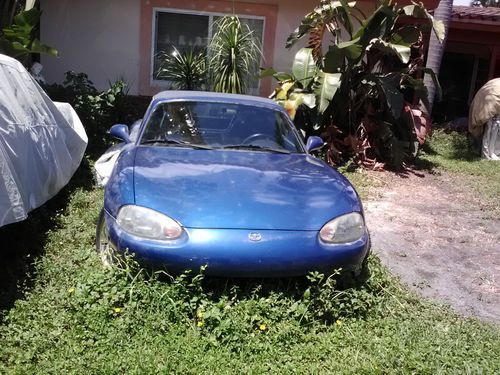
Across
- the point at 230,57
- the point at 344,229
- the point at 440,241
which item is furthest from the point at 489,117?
the point at 344,229

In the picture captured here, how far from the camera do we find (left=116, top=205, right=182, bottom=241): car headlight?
353 cm

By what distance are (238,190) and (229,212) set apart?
0.95ft

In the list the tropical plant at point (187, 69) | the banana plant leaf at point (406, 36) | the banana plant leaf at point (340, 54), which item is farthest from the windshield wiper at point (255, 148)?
the tropical plant at point (187, 69)

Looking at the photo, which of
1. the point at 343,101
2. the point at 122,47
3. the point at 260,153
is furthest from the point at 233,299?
the point at 122,47

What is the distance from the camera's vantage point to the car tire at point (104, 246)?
3.83 m

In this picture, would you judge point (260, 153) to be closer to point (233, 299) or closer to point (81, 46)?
point (233, 299)

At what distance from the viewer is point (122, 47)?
34.2 ft

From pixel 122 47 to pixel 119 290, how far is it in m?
7.79

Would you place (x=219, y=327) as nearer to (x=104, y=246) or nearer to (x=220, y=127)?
(x=104, y=246)

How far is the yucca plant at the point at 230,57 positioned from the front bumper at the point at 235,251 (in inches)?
248

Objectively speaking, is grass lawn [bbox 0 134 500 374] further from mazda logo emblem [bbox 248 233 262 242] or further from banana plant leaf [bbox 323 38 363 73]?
banana plant leaf [bbox 323 38 363 73]

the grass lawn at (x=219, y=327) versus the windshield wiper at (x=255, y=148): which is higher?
the windshield wiper at (x=255, y=148)

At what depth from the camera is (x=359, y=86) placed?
29.0 ft

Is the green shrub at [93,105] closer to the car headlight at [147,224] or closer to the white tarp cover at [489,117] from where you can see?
the car headlight at [147,224]
